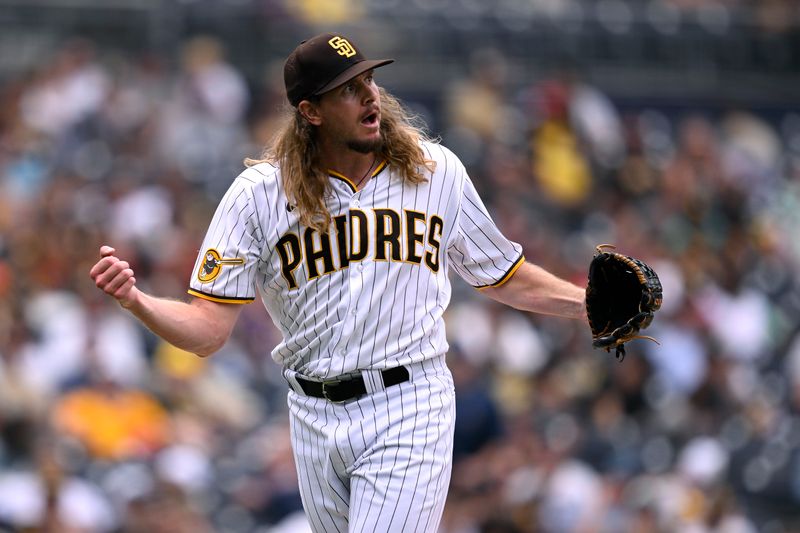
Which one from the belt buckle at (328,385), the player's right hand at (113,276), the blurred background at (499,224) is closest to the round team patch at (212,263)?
the player's right hand at (113,276)

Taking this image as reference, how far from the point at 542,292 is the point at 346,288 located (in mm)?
696

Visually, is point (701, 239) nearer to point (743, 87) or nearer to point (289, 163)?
point (743, 87)

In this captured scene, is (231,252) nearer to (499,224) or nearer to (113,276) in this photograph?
(113,276)

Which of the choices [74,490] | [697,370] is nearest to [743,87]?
[697,370]

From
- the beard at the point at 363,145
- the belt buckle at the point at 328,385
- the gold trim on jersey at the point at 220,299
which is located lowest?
the belt buckle at the point at 328,385

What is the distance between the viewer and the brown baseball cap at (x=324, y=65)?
3789 millimetres

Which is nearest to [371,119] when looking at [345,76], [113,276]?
[345,76]

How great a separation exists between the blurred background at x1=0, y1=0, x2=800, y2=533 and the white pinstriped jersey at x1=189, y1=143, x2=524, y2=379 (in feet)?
9.70

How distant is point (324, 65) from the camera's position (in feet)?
12.4

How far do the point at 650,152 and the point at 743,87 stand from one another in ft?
5.73

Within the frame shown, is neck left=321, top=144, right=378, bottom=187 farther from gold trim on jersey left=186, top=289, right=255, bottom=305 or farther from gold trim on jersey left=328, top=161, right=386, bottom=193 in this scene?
gold trim on jersey left=186, top=289, right=255, bottom=305

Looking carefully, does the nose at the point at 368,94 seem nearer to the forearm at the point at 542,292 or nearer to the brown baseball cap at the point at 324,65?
the brown baseball cap at the point at 324,65

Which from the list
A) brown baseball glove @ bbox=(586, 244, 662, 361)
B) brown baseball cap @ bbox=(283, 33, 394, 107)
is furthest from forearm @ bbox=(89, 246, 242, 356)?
brown baseball glove @ bbox=(586, 244, 662, 361)

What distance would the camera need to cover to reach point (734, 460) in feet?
27.5
